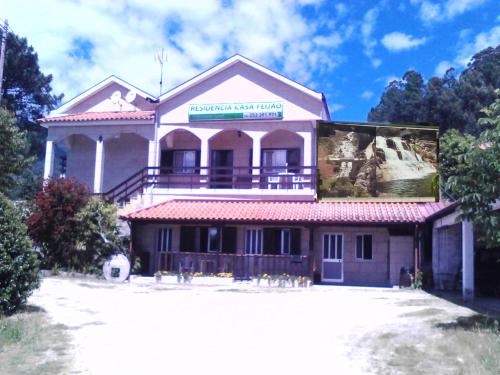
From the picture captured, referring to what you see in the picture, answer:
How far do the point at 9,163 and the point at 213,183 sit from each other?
327 inches

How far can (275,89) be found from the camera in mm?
24984

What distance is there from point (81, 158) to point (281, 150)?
10.1 meters

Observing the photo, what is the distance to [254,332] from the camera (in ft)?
36.5

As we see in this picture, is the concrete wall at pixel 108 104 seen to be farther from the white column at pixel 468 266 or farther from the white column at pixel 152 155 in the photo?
the white column at pixel 468 266

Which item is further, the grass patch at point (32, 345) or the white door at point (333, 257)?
the white door at point (333, 257)

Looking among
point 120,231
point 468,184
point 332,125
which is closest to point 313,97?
point 332,125

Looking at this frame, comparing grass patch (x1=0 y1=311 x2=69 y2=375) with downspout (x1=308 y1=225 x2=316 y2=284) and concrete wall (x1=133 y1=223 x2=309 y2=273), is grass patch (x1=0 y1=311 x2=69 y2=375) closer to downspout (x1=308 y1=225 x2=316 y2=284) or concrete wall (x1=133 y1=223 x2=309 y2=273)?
downspout (x1=308 y1=225 x2=316 y2=284)

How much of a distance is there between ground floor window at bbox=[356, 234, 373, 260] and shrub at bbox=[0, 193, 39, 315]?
13246 mm

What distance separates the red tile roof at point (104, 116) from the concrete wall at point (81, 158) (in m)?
1.41

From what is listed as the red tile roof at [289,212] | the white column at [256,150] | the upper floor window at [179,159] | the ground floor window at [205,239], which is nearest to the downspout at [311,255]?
the red tile roof at [289,212]

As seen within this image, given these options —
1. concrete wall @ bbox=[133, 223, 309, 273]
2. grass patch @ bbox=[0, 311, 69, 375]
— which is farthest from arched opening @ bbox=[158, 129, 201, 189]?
grass patch @ bbox=[0, 311, 69, 375]

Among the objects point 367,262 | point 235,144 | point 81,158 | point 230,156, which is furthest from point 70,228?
point 367,262

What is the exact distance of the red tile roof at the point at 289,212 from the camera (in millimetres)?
21250

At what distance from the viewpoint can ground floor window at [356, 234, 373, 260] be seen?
73.7ft
